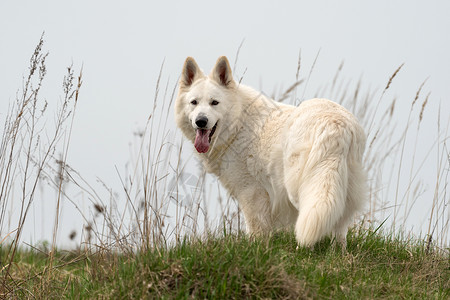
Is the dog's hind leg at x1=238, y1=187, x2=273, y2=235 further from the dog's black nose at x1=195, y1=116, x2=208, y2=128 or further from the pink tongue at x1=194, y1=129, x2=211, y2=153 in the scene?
the dog's black nose at x1=195, y1=116, x2=208, y2=128

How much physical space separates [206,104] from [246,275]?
2113 millimetres

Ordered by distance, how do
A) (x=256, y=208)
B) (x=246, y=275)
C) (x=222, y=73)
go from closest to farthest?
(x=246, y=275), (x=256, y=208), (x=222, y=73)

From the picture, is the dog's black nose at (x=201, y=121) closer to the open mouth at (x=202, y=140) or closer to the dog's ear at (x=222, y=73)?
the open mouth at (x=202, y=140)

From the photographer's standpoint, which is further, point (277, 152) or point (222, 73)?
point (222, 73)

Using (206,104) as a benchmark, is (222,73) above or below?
above

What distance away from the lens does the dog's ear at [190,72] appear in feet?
15.3

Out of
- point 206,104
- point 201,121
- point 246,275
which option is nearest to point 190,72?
point 206,104

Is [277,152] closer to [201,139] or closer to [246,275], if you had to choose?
[201,139]

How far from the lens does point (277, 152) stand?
4.23 m

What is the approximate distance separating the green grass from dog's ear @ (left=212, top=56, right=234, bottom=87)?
5.22 feet

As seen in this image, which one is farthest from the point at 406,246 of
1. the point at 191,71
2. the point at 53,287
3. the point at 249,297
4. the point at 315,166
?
the point at 53,287

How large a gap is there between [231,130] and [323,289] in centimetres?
206

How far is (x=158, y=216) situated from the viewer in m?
3.34

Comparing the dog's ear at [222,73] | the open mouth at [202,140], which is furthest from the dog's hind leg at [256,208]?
the dog's ear at [222,73]
